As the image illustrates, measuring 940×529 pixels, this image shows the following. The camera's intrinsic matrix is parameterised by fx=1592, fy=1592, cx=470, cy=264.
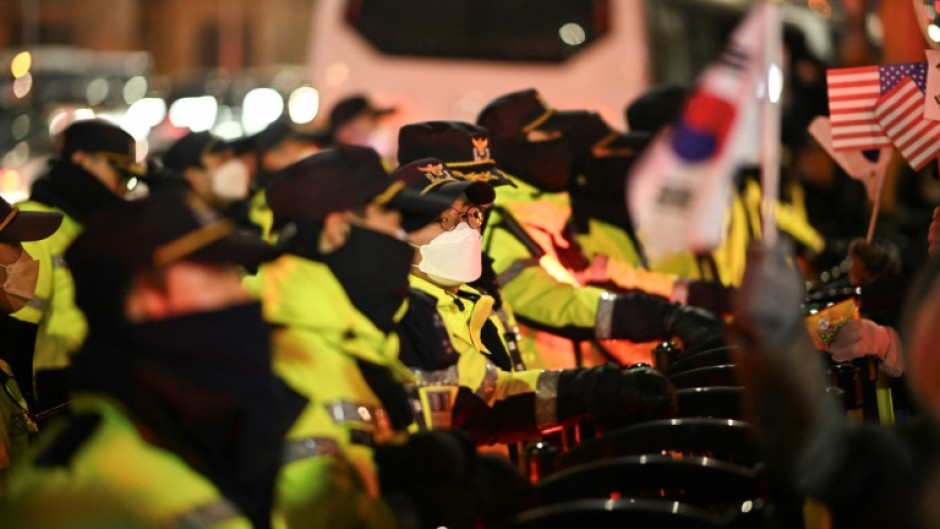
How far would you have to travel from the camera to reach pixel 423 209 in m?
5.30

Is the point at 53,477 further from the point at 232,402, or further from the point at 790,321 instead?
the point at 790,321

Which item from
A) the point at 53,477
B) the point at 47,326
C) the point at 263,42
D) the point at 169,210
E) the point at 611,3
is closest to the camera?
the point at 53,477

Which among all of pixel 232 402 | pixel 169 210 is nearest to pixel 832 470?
pixel 232 402

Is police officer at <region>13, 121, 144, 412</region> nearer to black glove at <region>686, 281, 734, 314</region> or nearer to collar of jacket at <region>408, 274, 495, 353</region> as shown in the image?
collar of jacket at <region>408, 274, 495, 353</region>

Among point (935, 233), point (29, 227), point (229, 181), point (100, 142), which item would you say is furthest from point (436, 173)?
point (229, 181)

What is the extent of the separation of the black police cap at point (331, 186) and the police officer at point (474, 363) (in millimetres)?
512

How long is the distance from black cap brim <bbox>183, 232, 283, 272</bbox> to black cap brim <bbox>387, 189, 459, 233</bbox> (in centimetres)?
82

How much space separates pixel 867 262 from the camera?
7.93m

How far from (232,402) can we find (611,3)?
11.7 meters

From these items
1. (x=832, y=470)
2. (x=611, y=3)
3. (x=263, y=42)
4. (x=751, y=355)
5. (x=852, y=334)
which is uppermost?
(x=751, y=355)

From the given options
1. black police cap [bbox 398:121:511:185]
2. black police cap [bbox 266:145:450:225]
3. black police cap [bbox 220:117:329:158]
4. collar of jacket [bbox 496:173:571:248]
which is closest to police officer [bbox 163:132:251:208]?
black police cap [bbox 220:117:329:158]

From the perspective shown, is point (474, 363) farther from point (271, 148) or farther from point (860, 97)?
point (271, 148)

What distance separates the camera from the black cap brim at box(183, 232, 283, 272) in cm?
397

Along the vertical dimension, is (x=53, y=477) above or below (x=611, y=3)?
above
